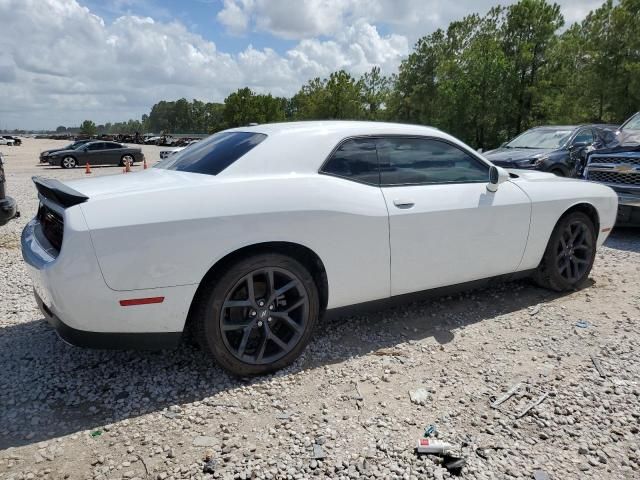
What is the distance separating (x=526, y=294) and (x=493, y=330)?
3.19 feet

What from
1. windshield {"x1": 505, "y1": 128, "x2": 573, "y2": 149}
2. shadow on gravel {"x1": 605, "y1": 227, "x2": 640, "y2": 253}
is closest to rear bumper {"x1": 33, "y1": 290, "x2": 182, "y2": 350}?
shadow on gravel {"x1": 605, "y1": 227, "x2": 640, "y2": 253}

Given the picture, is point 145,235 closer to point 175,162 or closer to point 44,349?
point 175,162

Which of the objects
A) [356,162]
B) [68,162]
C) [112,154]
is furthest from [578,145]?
[68,162]

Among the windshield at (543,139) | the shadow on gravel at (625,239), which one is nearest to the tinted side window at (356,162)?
the shadow on gravel at (625,239)

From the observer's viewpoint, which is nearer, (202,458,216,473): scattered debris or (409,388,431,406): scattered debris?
(202,458,216,473): scattered debris

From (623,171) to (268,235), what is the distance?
6160 mm

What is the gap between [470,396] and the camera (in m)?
2.72

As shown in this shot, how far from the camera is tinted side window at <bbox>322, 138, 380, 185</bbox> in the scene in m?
3.07

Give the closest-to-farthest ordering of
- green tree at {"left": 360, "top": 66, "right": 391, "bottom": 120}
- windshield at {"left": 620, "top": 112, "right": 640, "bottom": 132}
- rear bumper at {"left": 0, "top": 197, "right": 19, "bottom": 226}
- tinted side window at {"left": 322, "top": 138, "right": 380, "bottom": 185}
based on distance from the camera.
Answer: tinted side window at {"left": 322, "top": 138, "right": 380, "bottom": 185} < rear bumper at {"left": 0, "top": 197, "right": 19, "bottom": 226} < windshield at {"left": 620, "top": 112, "right": 640, "bottom": 132} < green tree at {"left": 360, "top": 66, "right": 391, "bottom": 120}

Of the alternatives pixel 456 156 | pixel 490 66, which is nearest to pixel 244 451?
pixel 456 156

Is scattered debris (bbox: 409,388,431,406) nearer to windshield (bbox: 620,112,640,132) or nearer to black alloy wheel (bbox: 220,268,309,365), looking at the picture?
black alloy wheel (bbox: 220,268,309,365)

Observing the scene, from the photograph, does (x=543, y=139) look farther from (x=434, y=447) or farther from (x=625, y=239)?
(x=434, y=447)

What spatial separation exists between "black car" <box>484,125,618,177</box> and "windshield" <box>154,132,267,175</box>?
6.73 meters

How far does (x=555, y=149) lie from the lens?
8.95m
